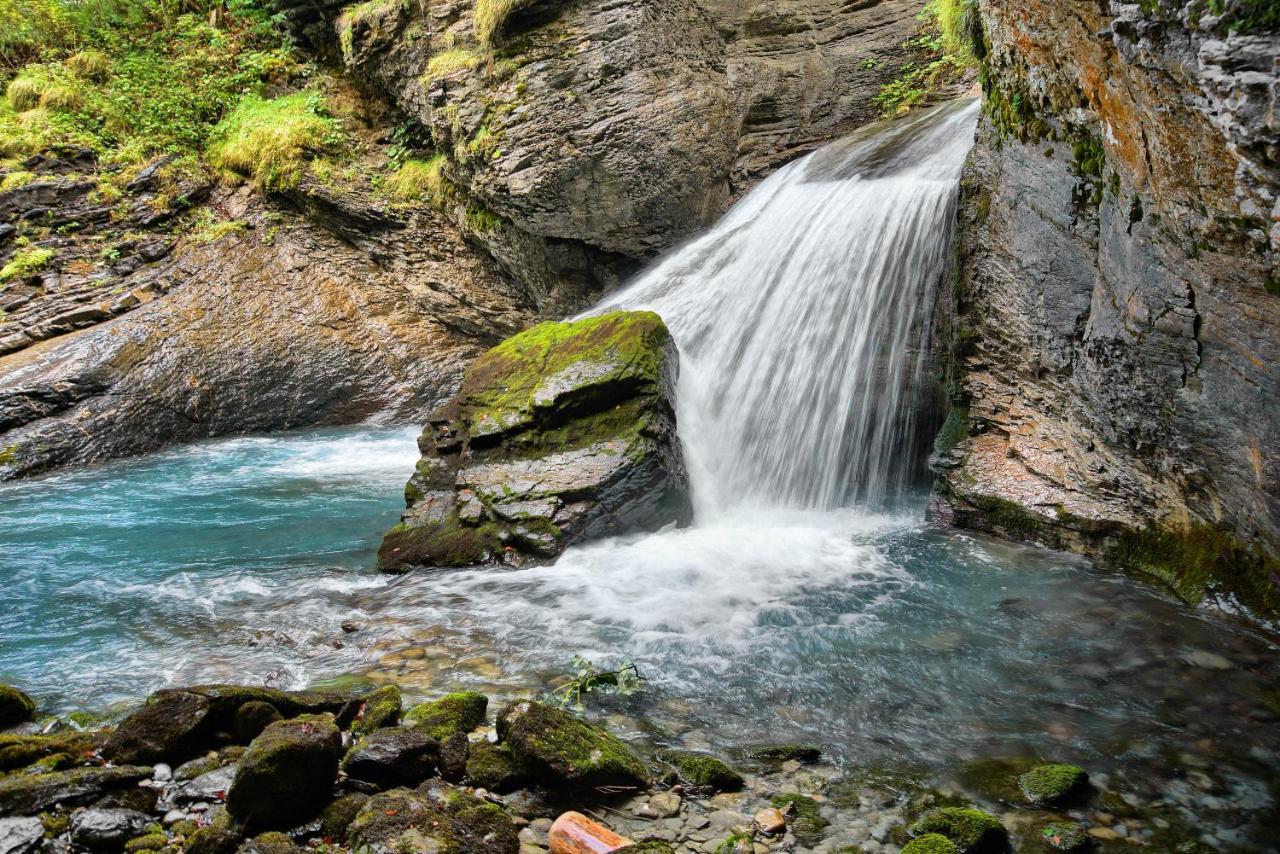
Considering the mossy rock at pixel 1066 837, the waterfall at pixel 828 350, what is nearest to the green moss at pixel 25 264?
the waterfall at pixel 828 350

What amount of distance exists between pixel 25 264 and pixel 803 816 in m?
13.2

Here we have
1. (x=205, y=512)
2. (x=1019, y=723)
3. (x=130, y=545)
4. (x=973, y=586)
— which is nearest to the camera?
(x=1019, y=723)

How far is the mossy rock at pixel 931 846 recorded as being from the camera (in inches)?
101

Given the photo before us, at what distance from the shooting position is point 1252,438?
13.0 feet

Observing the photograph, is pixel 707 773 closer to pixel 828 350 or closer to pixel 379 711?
pixel 379 711

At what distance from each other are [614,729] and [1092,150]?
462 cm

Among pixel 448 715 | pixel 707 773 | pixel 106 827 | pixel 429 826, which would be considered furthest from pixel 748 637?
pixel 106 827

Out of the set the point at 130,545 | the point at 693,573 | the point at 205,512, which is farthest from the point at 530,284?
the point at 693,573

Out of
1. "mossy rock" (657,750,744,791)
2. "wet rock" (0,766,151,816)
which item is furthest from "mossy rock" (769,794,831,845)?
"wet rock" (0,766,151,816)

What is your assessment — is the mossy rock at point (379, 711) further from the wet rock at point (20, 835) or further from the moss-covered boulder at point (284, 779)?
the wet rock at point (20, 835)

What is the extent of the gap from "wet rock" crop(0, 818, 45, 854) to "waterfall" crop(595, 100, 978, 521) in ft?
17.4

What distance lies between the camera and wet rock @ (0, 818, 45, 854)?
Answer: 240 centimetres

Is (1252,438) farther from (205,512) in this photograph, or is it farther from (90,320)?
(90,320)

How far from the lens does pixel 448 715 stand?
10.7 feet
